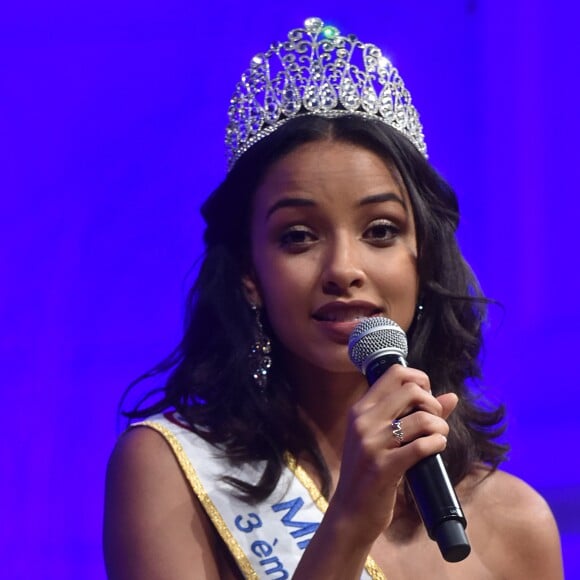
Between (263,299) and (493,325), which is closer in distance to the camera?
(263,299)

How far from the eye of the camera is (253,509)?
144cm

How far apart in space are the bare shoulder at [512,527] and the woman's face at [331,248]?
11.5 inches

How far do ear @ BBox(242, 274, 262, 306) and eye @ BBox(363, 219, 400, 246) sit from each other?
0.61 feet

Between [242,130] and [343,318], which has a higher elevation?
[242,130]

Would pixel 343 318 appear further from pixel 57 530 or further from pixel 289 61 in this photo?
pixel 57 530

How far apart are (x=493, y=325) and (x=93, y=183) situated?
71 cm

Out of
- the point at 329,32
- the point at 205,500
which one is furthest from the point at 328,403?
the point at 329,32

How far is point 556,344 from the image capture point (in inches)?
77.0

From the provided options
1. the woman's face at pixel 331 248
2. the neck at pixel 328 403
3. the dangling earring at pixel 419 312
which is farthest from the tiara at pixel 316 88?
the neck at pixel 328 403

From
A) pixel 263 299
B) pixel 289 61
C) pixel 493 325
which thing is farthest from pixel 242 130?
pixel 493 325

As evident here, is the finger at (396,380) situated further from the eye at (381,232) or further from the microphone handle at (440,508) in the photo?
the eye at (381,232)

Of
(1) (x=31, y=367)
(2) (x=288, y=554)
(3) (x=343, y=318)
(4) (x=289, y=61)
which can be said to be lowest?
(2) (x=288, y=554)

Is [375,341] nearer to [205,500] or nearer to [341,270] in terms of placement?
[341,270]

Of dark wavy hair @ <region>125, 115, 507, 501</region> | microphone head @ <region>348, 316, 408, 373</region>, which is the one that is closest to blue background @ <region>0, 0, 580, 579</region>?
dark wavy hair @ <region>125, 115, 507, 501</region>
